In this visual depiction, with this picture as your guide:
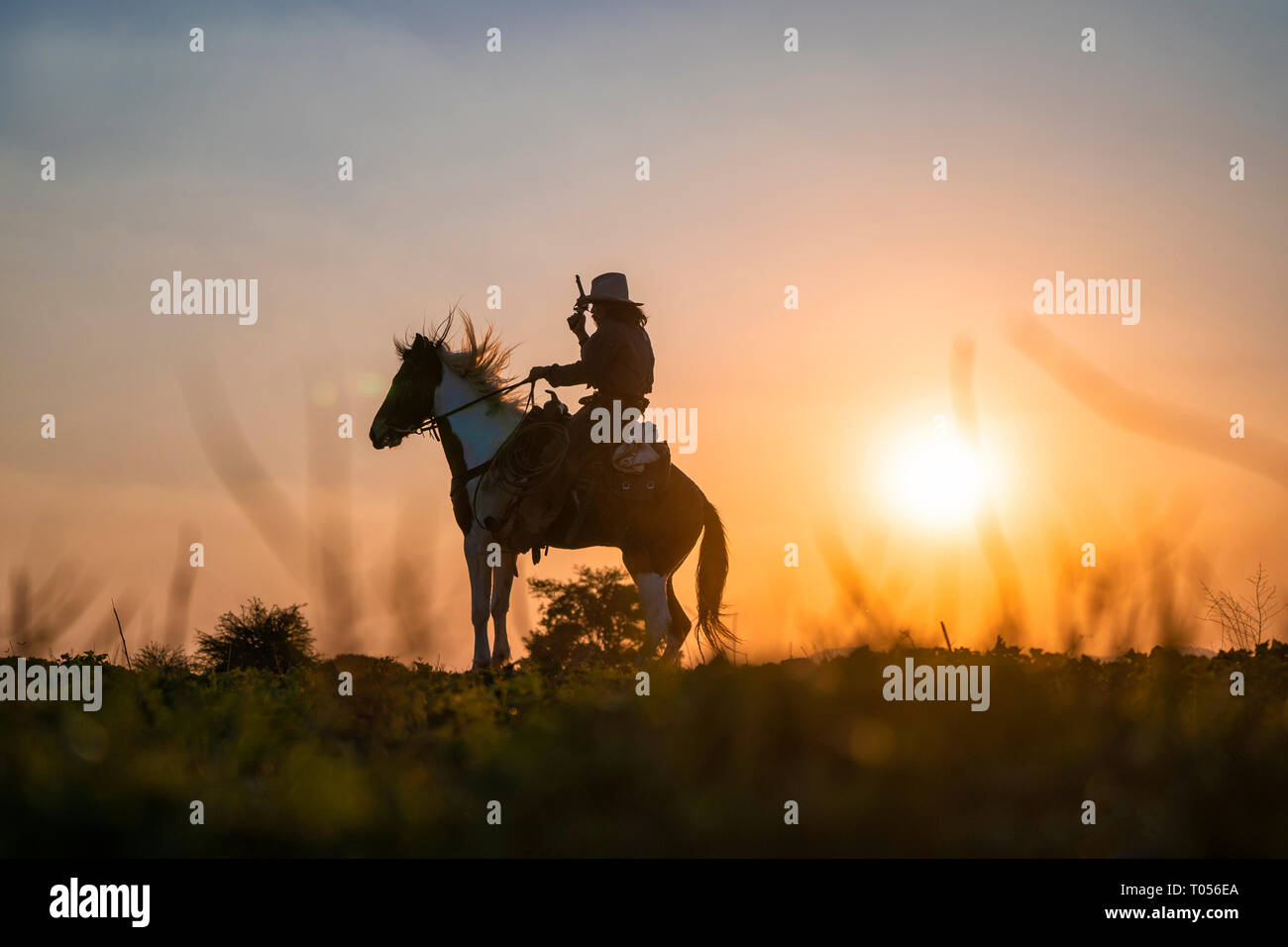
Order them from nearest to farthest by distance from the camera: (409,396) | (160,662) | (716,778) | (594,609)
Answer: (716,778)
(160,662)
(409,396)
(594,609)

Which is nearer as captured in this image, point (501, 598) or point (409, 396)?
point (501, 598)

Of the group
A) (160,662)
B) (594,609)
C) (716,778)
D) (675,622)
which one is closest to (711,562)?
(675,622)

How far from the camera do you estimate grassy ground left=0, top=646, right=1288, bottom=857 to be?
139 inches

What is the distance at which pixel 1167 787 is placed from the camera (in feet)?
12.5

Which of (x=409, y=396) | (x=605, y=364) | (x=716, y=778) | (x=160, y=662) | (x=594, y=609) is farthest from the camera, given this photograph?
(x=594, y=609)

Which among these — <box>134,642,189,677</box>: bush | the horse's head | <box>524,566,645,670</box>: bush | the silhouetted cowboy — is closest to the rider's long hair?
the silhouetted cowboy

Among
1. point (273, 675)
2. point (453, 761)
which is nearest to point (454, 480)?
point (273, 675)

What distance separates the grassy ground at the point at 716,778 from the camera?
3527 mm

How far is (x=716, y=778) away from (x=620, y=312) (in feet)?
28.2

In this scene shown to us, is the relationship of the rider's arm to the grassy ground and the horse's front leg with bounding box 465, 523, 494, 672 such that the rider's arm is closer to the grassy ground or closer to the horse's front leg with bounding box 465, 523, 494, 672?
the horse's front leg with bounding box 465, 523, 494, 672

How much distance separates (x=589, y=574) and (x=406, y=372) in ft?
93.0

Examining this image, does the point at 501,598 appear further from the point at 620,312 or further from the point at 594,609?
the point at 594,609

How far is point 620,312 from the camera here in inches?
472

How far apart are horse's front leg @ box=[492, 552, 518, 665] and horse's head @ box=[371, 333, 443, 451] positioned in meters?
2.21
